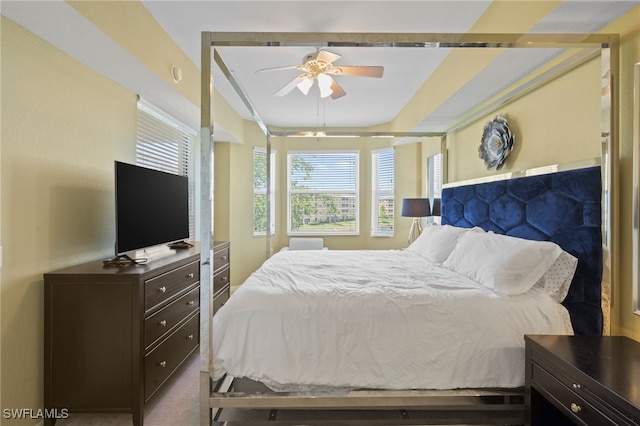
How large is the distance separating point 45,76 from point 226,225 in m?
3.27

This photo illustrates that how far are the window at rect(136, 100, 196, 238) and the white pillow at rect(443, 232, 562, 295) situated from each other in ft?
10.1

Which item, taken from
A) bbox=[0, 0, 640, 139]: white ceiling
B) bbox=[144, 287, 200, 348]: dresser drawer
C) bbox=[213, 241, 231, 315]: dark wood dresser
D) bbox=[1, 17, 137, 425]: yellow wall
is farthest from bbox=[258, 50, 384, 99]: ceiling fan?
bbox=[144, 287, 200, 348]: dresser drawer

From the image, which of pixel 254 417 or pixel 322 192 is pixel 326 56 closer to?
pixel 254 417

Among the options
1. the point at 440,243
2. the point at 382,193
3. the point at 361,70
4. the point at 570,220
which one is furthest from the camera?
the point at 382,193

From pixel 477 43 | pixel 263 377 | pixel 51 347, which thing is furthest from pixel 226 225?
pixel 477 43

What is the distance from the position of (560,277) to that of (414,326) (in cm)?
100

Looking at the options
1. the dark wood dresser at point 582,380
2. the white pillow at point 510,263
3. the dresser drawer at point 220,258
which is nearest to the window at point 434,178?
the white pillow at point 510,263

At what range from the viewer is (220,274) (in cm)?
336

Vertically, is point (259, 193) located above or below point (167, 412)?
above

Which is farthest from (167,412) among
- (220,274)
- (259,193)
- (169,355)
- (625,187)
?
(259,193)

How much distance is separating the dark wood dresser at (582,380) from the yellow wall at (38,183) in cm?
277

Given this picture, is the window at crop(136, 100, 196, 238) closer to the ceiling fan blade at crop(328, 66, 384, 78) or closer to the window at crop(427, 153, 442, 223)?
the ceiling fan blade at crop(328, 66, 384, 78)

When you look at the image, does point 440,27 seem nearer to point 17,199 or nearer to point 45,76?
point 45,76

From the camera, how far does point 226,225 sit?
506 centimetres
